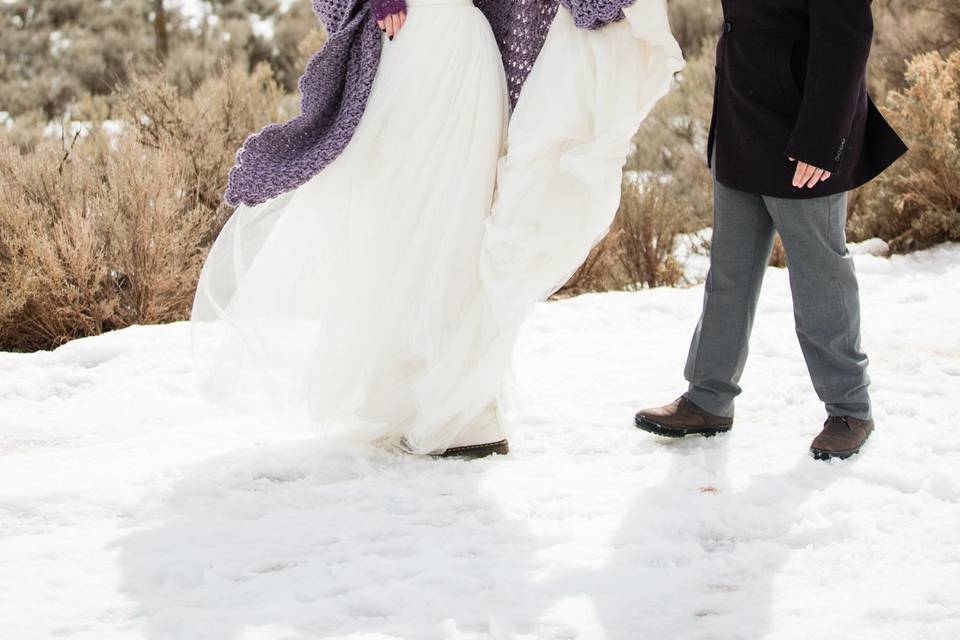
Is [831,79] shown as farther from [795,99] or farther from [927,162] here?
[927,162]

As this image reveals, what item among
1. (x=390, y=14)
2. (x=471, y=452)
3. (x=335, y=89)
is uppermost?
(x=390, y=14)

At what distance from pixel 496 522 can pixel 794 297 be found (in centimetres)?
119

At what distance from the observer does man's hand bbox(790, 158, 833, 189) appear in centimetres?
291

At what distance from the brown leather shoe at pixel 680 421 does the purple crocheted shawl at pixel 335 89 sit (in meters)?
1.09

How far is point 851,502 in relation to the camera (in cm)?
277

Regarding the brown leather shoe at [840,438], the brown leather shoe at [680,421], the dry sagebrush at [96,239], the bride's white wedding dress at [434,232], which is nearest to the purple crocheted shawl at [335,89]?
the bride's white wedding dress at [434,232]

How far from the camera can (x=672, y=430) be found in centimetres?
336

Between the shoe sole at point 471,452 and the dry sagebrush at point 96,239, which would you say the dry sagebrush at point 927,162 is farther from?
the dry sagebrush at point 96,239

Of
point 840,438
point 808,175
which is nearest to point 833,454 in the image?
point 840,438

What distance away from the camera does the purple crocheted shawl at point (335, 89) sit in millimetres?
3176

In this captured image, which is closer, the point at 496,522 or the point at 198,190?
the point at 496,522

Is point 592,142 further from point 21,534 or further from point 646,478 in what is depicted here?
point 21,534

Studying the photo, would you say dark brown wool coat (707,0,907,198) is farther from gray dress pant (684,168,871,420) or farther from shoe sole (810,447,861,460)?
shoe sole (810,447,861,460)

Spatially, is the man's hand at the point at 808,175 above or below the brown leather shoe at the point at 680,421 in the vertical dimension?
above
